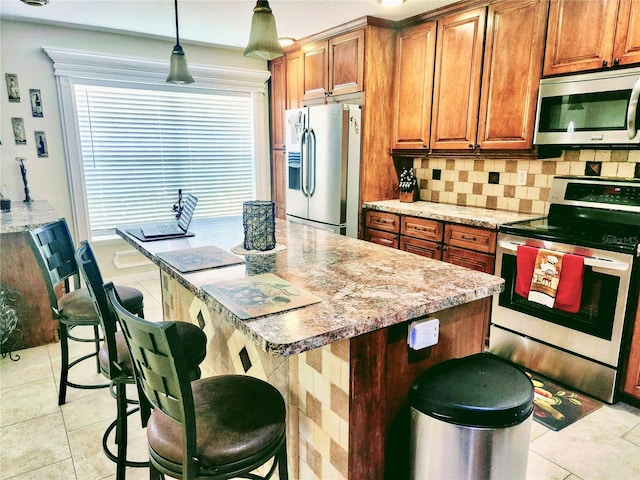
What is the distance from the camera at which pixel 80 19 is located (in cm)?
352

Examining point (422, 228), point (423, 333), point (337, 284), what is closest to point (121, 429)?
point (337, 284)

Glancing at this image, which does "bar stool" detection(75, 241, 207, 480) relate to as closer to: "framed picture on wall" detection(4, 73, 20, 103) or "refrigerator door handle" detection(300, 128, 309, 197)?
"refrigerator door handle" detection(300, 128, 309, 197)

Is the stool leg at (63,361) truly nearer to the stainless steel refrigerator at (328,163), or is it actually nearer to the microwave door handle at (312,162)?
the stainless steel refrigerator at (328,163)

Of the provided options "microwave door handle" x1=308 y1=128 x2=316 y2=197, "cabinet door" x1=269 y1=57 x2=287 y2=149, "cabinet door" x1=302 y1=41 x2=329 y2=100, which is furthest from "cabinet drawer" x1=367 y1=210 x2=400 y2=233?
"cabinet door" x1=269 y1=57 x2=287 y2=149

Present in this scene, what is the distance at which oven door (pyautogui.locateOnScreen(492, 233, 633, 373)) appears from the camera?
2.19m

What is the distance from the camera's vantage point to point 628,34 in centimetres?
229

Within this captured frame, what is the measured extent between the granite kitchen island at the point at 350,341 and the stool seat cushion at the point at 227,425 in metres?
0.17

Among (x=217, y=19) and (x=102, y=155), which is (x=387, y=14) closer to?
(x=217, y=19)

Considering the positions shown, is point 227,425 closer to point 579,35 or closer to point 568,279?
point 568,279

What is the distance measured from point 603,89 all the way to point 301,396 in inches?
94.7

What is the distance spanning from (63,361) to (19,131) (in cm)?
246

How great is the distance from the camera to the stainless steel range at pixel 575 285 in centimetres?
221

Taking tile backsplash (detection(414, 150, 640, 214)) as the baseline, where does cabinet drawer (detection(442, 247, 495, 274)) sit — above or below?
below

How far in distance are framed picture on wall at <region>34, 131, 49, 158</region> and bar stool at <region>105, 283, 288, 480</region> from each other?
128 inches
